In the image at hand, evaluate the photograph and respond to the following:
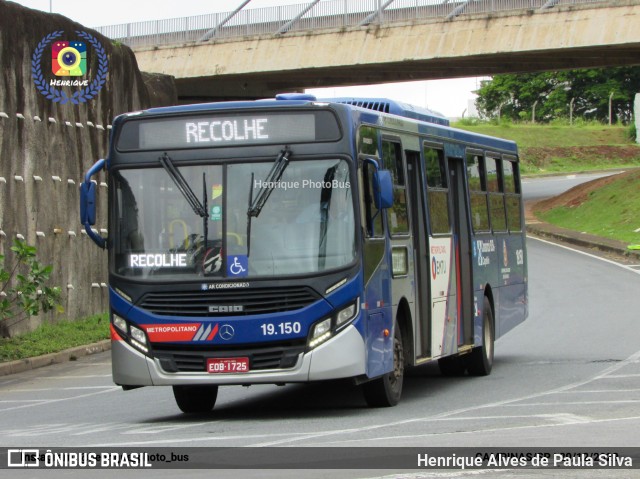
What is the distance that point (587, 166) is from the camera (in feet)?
254

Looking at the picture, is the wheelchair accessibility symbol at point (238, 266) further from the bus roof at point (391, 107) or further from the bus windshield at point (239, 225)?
the bus roof at point (391, 107)

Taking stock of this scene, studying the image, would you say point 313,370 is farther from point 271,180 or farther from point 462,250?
point 462,250

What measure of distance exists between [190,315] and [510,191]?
8.11 metres

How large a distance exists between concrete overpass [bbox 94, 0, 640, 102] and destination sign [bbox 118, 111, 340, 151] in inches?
1416

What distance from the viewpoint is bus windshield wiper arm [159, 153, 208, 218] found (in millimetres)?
12992

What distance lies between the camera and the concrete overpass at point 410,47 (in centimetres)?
4778

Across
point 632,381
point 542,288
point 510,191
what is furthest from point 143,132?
point 542,288

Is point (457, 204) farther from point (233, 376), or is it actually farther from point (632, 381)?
point (233, 376)

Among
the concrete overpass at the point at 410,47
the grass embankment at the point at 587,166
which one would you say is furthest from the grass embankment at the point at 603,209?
the concrete overpass at the point at 410,47

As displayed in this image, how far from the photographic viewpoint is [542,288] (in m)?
31.0

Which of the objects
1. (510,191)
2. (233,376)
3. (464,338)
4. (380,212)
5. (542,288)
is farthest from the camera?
(542,288)

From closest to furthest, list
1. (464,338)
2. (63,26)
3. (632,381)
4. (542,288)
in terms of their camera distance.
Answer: (632,381)
(464,338)
(63,26)
(542,288)

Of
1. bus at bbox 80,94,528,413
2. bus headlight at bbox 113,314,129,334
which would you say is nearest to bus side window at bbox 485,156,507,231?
bus at bbox 80,94,528,413

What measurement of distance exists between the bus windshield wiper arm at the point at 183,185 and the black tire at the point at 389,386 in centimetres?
241
